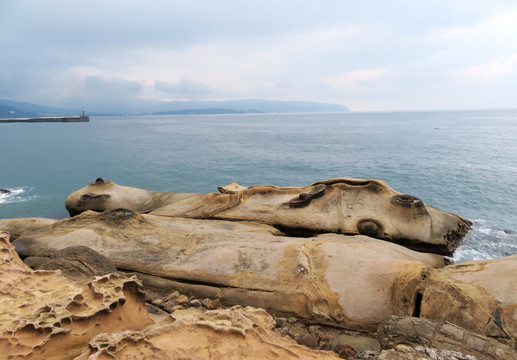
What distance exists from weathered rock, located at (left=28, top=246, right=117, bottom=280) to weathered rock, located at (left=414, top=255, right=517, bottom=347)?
4.63 meters

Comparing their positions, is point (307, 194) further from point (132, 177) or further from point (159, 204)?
point (132, 177)

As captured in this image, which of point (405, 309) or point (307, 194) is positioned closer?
point (405, 309)

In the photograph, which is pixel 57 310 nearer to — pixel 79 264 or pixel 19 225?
pixel 79 264

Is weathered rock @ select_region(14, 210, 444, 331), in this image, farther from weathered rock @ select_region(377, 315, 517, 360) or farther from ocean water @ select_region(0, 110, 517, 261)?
ocean water @ select_region(0, 110, 517, 261)

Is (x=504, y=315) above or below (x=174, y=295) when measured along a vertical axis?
above

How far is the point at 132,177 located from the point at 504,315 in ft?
71.1

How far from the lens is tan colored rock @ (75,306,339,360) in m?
2.63

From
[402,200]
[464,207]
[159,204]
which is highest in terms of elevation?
[402,200]

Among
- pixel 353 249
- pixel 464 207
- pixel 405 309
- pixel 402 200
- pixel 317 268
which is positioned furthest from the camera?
pixel 464 207

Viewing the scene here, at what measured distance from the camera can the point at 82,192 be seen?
36.9 feet

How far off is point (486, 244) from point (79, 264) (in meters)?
11.9

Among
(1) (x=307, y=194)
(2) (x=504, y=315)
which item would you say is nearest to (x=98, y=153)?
(1) (x=307, y=194)

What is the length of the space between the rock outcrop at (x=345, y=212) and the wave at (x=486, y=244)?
5.03 feet

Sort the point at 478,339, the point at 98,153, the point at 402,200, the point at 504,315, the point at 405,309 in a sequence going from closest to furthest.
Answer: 1. the point at 478,339
2. the point at 504,315
3. the point at 405,309
4. the point at 402,200
5. the point at 98,153
